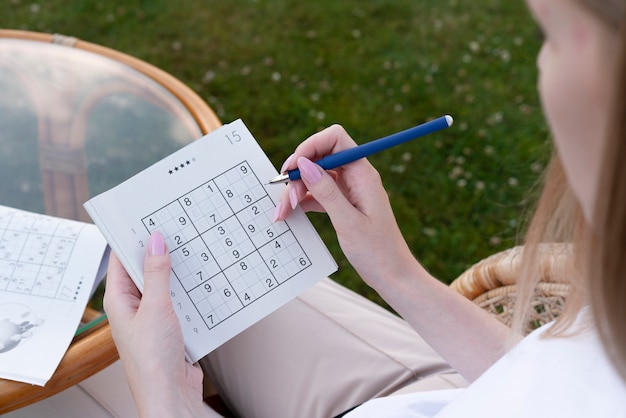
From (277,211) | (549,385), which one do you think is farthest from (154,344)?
(549,385)

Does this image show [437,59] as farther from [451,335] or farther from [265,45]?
[451,335]

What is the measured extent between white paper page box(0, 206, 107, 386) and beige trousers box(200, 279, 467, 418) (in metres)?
0.28

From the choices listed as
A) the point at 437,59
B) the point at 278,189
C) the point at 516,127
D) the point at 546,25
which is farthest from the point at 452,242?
the point at 546,25

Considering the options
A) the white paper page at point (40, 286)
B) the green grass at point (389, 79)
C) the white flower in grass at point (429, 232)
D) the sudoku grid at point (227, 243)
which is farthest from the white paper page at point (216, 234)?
the white flower in grass at point (429, 232)

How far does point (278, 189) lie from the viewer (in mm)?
952

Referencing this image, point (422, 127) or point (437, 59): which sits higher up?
point (437, 59)

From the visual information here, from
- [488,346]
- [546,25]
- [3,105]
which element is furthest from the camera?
[3,105]

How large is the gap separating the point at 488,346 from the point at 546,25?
56 cm

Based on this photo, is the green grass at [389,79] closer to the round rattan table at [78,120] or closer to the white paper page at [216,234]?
the round rattan table at [78,120]

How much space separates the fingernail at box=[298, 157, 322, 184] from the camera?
0.88m

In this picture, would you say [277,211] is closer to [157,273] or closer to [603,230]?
[157,273]

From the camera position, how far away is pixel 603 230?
0.52 meters

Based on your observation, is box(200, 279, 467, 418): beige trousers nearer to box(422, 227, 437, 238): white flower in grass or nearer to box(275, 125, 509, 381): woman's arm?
box(275, 125, 509, 381): woman's arm

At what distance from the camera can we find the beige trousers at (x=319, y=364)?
3.50 feet
